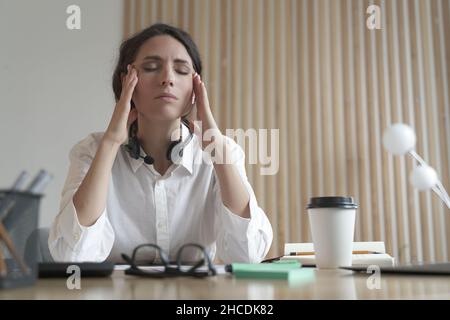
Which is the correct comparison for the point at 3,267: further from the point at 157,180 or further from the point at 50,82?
the point at 50,82

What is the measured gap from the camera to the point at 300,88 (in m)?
3.09

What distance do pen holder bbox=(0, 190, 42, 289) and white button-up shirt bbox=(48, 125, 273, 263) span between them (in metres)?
0.62

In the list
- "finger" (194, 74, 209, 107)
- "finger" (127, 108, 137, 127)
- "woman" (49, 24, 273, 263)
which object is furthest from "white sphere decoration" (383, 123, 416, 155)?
"finger" (127, 108, 137, 127)

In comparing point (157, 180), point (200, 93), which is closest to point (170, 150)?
point (157, 180)

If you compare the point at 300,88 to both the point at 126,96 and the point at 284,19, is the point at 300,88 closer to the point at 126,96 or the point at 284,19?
the point at 284,19

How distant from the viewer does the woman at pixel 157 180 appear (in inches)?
46.9

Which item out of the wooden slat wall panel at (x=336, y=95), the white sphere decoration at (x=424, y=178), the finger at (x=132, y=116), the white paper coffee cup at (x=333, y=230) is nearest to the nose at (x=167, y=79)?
the finger at (x=132, y=116)

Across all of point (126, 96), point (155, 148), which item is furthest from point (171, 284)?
point (155, 148)

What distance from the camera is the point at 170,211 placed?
1436 millimetres

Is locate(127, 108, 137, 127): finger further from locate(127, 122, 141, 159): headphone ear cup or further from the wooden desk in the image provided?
the wooden desk

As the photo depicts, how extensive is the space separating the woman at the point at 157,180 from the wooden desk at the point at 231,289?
0.56 metres

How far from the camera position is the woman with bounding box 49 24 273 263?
46.9 inches

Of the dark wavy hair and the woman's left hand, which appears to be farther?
the dark wavy hair

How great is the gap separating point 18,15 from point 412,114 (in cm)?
249
